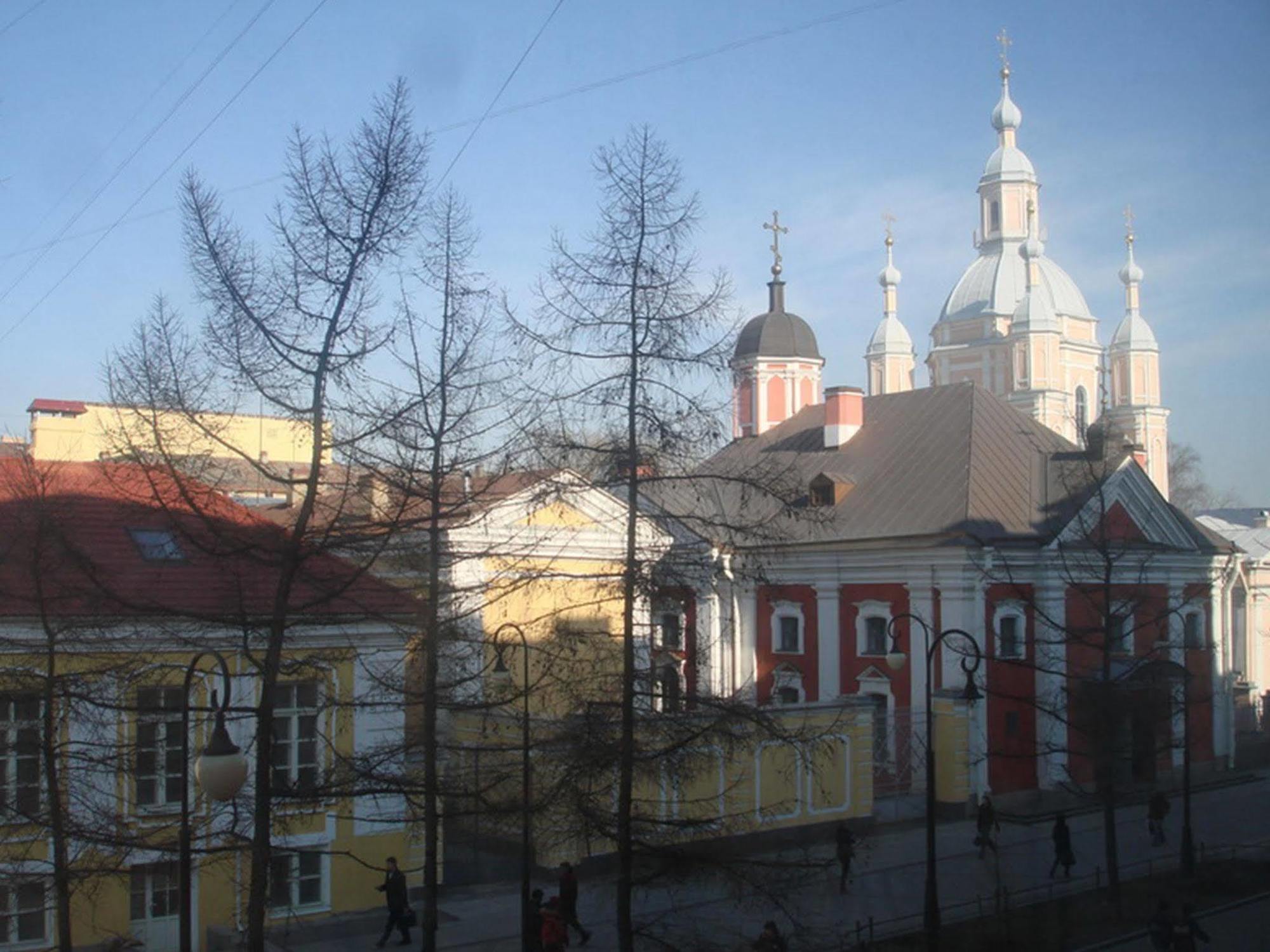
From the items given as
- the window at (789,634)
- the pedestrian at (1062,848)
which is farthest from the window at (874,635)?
the pedestrian at (1062,848)

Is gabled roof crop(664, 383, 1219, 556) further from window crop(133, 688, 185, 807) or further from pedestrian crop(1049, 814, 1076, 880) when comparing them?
window crop(133, 688, 185, 807)

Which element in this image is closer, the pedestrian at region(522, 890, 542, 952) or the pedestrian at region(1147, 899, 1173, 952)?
the pedestrian at region(522, 890, 542, 952)

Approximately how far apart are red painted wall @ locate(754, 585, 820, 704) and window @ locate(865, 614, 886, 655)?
1.60 meters

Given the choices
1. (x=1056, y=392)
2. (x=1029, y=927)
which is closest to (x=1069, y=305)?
(x=1056, y=392)

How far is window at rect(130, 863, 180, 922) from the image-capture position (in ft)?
55.2

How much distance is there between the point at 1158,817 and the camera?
1000 inches

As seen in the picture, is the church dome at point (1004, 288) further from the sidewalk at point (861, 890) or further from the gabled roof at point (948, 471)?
the sidewalk at point (861, 890)

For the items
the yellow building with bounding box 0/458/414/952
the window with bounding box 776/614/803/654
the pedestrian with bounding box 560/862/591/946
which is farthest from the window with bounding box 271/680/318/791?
the window with bounding box 776/614/803/654

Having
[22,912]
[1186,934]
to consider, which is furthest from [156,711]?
[1186,934]

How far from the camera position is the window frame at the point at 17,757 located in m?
13.4

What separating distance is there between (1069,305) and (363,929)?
2304 inches

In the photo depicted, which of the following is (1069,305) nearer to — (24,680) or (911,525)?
(911,525)

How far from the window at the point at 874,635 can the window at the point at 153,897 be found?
18.7 meters

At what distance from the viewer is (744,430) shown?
155 ft
